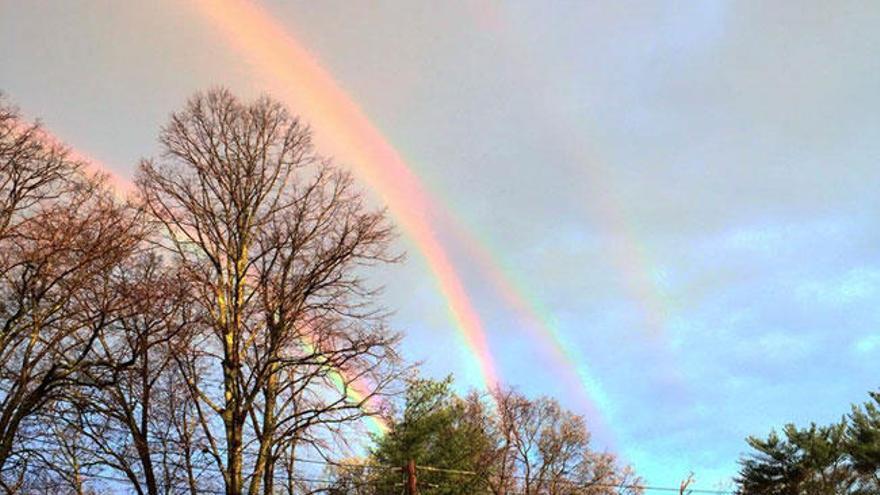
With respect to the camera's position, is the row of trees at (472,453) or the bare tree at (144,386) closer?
the bare tree at (144,386)

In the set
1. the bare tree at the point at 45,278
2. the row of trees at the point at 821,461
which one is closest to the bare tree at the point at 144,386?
the bare tree at the point at 45,278

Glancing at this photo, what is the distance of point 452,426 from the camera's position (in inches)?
1379

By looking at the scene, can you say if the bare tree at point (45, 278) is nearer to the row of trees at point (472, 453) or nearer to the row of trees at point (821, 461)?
the row of trees at point (472, 453)

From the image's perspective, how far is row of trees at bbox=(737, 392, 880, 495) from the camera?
3475cm

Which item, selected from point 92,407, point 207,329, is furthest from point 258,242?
point 92,407

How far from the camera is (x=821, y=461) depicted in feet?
119

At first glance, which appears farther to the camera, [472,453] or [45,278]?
[472,453]

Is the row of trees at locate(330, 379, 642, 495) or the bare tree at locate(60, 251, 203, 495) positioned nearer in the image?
the bare tree at locate(60, 251, 203, 495)

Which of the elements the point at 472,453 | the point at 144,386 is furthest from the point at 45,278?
the point at 472,453

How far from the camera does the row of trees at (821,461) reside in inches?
1368

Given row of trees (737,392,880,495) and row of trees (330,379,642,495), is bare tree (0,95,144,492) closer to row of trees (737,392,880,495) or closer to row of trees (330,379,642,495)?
row of trees (330,379,642,495)

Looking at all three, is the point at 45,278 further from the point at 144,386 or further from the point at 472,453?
the point at 472,453

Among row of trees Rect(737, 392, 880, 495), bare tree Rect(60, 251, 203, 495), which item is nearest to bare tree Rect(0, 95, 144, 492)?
bare tree Rect(60, 251, 203, 495)

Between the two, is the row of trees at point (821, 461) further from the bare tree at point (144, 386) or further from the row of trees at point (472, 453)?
the bare tree at point (144, 386)
